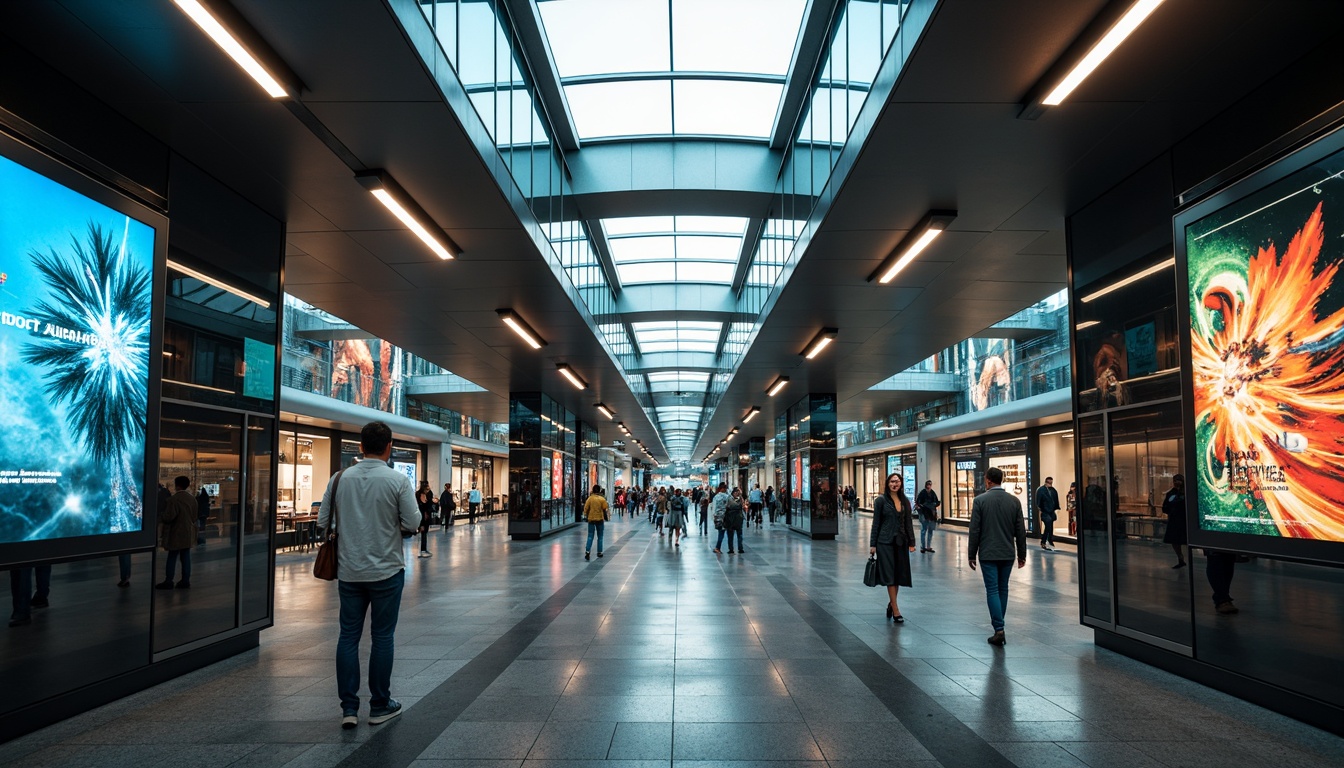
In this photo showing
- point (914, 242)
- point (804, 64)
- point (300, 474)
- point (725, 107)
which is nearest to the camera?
point (914, 242)

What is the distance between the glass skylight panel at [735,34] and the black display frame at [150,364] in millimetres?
6598

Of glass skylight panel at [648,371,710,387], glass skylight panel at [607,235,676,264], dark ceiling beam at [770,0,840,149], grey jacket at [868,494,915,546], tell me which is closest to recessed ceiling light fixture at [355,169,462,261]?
dark ceiling beam at [770,0,840,149]

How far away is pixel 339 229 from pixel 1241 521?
8.93 meters

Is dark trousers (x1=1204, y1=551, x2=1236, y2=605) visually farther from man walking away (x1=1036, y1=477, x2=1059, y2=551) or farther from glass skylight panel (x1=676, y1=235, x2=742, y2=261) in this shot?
man walking away (x1=1036, y1=477, x2=1059, y2=551)

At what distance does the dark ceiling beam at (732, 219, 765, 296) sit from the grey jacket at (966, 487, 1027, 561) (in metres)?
8.33

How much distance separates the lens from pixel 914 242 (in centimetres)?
901

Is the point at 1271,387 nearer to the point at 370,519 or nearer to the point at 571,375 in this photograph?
the point at 370,519

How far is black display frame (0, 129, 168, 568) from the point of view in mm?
5082

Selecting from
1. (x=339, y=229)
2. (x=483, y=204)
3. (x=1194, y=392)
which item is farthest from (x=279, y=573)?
(x=1194, y=392)

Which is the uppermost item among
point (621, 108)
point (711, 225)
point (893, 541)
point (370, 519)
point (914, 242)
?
point (621, 108)

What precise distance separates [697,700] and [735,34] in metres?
8.35

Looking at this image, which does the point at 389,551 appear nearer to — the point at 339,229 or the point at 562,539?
the point at 339,229

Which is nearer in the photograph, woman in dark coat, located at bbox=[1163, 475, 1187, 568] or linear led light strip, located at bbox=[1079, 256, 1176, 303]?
woman in dark coat, located at bbox=[1163, 475, 1187, 568]

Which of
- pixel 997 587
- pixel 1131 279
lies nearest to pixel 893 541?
pixel 997 587
